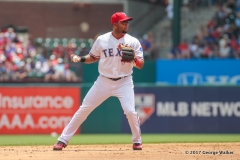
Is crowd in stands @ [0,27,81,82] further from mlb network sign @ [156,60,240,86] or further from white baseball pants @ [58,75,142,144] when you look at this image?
white baseball pants @ [58,75,142,144]

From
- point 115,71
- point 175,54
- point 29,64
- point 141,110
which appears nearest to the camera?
point 115,71

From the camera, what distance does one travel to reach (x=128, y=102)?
10281mm

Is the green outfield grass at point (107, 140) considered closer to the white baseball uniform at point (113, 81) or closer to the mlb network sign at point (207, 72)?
the white baseball uniform at point (113, 81)

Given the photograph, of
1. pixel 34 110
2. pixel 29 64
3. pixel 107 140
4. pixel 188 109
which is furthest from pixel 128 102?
pixel 29 64

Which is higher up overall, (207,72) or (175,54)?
(175,54)

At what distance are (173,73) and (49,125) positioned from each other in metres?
5.27

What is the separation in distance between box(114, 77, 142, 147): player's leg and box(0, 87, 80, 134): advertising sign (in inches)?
296

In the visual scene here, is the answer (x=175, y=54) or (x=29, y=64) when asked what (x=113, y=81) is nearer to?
(x=29, y=64)

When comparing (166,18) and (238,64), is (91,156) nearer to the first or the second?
(238,64)

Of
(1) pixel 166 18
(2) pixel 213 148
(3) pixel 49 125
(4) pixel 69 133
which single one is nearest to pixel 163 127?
(3) pixel 49 125

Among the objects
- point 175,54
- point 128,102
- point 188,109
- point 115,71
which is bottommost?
point 188,109

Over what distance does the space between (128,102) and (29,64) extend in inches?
474

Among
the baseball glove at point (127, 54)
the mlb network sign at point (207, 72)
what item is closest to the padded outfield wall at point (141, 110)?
the mlb network sign at point (207, 72)

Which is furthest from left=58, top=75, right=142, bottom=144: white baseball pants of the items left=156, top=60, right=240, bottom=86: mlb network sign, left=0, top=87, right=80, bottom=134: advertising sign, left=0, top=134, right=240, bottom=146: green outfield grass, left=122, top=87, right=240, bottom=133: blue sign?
left=156, top=60, right=240, bottom=86: mlb network sign
